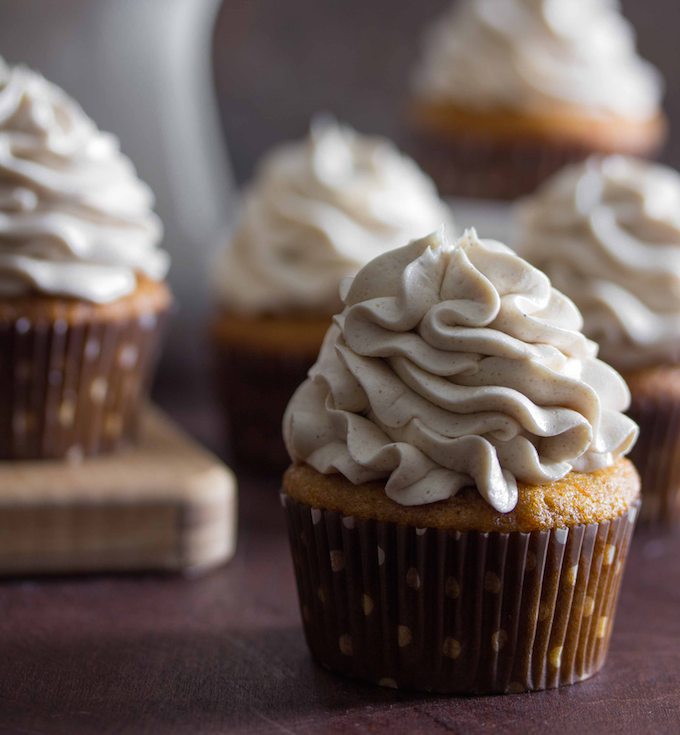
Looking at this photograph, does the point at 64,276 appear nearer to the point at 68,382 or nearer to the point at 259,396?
the point at 68,382

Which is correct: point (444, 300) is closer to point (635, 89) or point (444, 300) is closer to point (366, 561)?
point (366, 561)

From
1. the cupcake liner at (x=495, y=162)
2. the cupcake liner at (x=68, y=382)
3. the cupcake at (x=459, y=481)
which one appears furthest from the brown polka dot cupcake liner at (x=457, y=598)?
the cupcake liner at (x=495, y=162)

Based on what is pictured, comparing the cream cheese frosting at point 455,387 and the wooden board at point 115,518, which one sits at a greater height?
the cream cheese frosting at point 455,387

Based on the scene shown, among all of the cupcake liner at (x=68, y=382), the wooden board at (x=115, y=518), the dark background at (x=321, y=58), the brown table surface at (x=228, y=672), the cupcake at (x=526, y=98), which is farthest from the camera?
the dark background at (x=321, y=58)

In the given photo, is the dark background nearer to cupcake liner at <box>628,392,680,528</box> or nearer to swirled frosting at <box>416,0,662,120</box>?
swirled frosting at <box>416,0,662,120</box>

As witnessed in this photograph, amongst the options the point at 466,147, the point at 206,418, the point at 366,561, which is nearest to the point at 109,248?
the point at 366,561

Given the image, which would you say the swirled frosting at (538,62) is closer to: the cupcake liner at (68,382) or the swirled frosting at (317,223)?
the swirled frosting at (317,223)
